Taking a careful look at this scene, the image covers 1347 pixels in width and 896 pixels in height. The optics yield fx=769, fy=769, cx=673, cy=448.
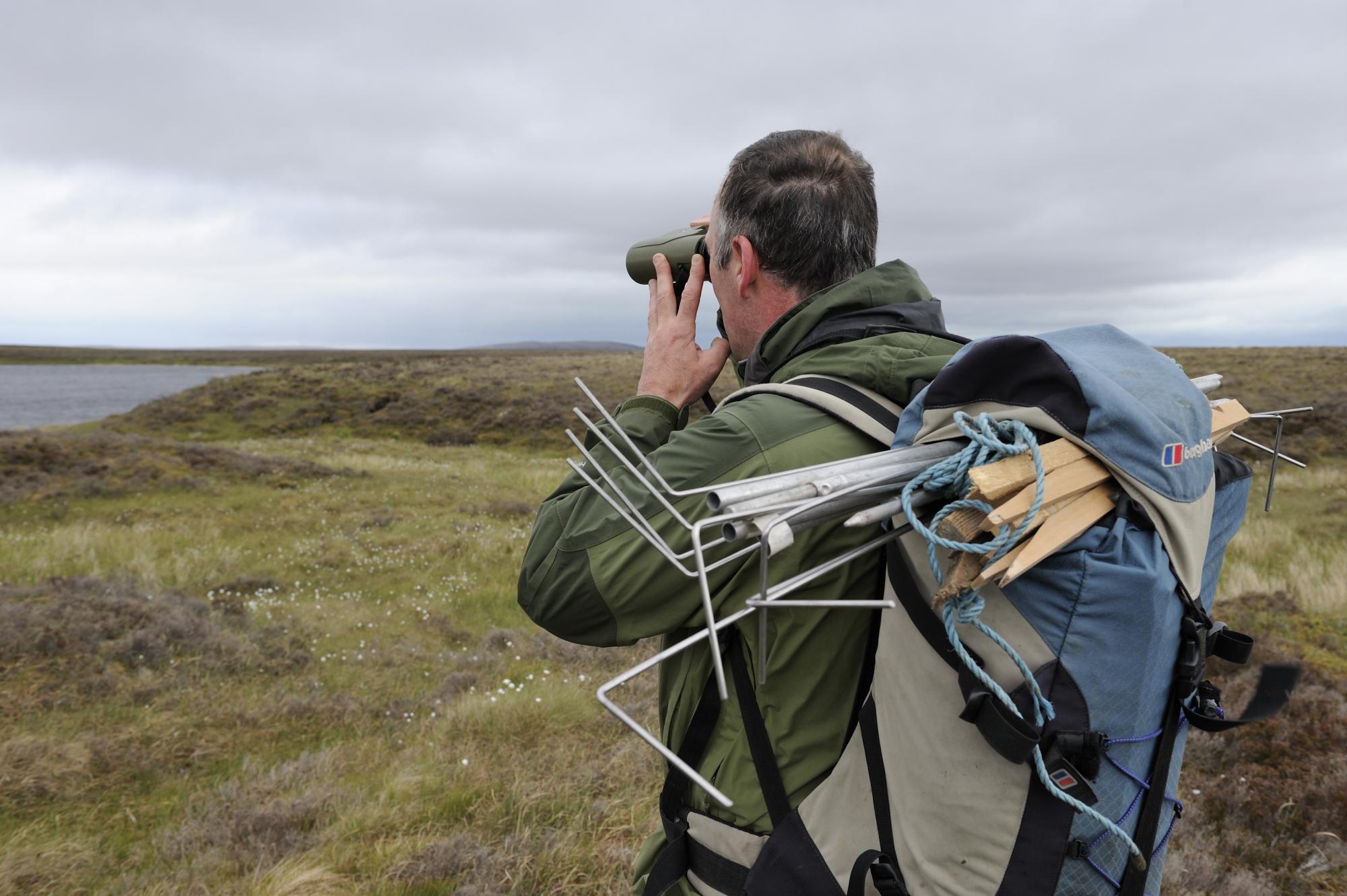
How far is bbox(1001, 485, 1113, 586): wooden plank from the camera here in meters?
1.17

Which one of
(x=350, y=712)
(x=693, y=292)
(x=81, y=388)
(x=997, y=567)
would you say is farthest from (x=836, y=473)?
(x=81, y=388)

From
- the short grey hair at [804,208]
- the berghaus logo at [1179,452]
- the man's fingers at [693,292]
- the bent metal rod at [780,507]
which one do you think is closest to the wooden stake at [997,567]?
the bent metal rod at [780,507]

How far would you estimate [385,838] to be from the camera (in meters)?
4.08

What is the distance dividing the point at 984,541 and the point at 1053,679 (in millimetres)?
253

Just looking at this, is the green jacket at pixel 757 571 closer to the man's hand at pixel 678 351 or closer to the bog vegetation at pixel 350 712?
the man's hand at pixel 678 351

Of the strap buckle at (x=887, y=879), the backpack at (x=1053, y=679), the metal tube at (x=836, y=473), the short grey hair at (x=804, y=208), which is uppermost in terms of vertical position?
the short grey hair at (x=804, y=208)

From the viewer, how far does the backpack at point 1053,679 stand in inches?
49.7

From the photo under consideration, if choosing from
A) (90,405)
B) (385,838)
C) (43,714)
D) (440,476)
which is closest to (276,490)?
(440,476)

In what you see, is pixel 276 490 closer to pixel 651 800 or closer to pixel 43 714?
pixel 43 714

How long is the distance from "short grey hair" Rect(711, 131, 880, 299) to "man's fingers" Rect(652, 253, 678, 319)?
29cm

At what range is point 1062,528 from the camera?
1221 mm

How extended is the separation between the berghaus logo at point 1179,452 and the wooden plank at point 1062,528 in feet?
0.36

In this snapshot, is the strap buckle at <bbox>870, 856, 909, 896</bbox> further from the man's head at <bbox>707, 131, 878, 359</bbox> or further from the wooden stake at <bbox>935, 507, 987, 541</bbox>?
the man's head at <bbox>707, 131, 878, 359</bbox>

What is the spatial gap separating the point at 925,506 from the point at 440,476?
57.8 ft
